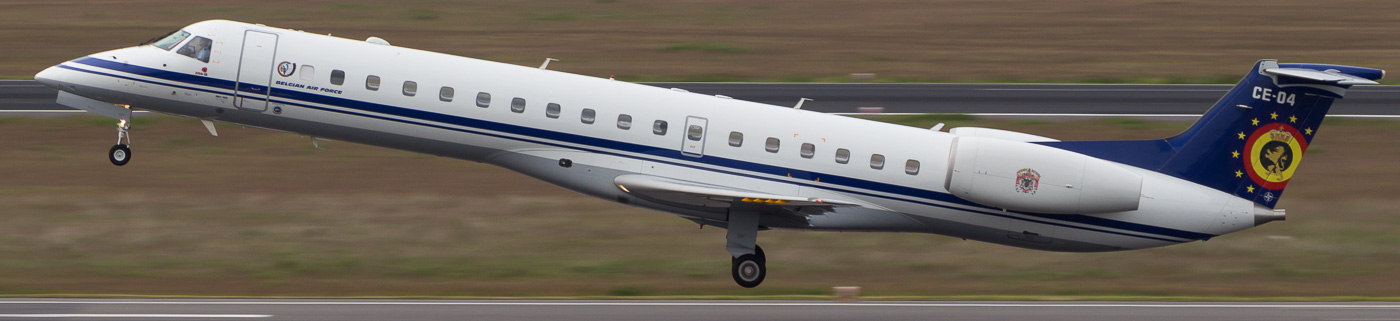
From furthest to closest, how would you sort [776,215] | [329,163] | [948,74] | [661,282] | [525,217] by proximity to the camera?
[948,74] → [329,163] → [525,217] → [661,282] → [776,215]

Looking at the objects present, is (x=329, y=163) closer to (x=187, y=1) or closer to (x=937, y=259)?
(x=937, y=259)

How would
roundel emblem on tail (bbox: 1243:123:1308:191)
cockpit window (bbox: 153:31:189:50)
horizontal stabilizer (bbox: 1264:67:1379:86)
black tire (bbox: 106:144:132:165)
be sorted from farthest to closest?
black tire (bbox: 106:144:132:165) < roundel emblem on tail (bbox: 1243:123:1308:191) < cockpit window (bbox: 153:31:189:50) < horizontal stabilizer (bbox: 1264:67:1379:86)

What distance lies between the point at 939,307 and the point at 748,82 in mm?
22900

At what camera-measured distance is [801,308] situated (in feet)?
84.8

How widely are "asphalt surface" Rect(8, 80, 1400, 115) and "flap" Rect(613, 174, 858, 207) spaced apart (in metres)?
18.9

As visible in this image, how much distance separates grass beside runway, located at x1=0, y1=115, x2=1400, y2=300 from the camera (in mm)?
27766

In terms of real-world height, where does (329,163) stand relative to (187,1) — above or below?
below

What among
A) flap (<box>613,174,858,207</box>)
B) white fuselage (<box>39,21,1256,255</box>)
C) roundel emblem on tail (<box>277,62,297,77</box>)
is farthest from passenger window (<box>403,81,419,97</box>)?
flap (<box>613,174,858,207</box>)

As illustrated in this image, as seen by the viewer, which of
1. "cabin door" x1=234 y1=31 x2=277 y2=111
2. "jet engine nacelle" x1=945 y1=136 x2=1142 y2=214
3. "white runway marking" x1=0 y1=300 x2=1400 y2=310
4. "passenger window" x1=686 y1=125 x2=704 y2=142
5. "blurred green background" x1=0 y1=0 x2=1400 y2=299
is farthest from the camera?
"blurred green background" x1=0 y1=0 x2=1400 y2=299

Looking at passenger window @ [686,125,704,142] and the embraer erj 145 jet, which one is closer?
the embraer erj 145 jet

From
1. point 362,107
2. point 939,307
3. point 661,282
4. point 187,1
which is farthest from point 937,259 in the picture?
point 187,1

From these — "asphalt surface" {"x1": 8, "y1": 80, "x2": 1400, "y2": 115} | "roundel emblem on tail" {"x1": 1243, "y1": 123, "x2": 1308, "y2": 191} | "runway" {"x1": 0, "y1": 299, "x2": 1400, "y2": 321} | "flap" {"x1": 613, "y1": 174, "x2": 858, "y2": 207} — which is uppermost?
"asphalt surface" {"x1": 8, "y1": 80, "x2": 1400, "y2": 115}

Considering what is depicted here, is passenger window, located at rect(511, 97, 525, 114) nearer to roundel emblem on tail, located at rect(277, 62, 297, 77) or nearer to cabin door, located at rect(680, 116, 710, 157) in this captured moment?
cabin door, located at rect(680, 116, 710, 157)

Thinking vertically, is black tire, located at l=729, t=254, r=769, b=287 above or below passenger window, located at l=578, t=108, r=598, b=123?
below
